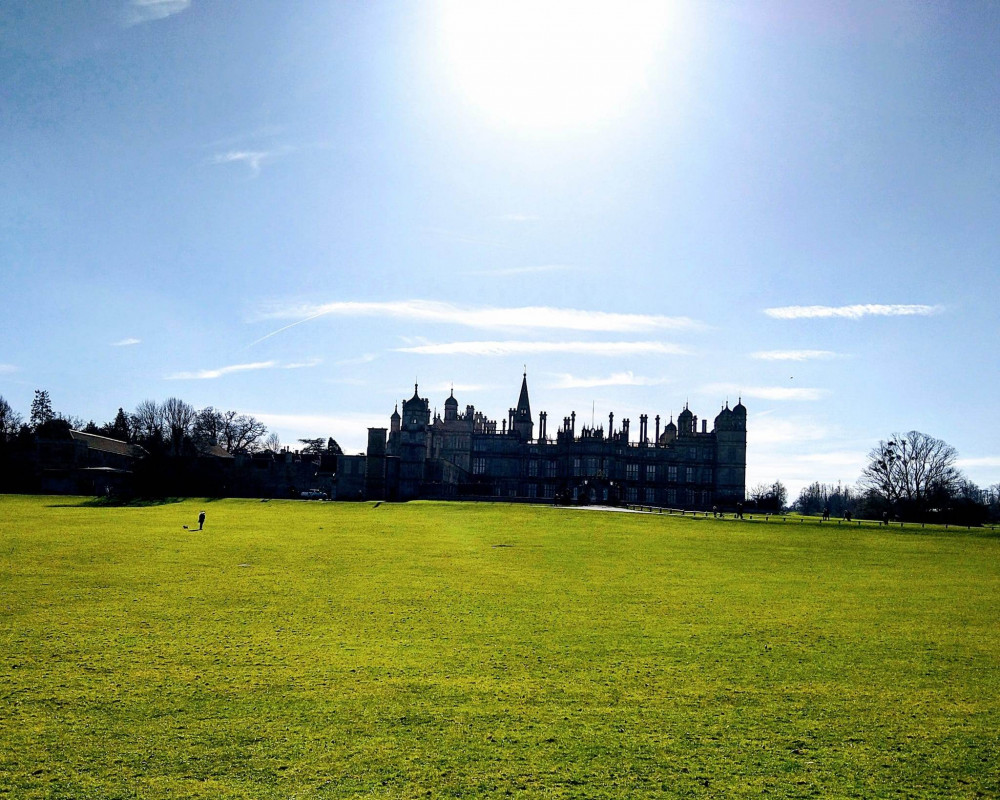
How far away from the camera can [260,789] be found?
22.6 feet

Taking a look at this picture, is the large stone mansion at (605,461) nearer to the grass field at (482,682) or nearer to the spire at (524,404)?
the spire at (524,404)

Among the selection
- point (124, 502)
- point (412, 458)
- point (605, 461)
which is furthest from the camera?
point (605, 461)

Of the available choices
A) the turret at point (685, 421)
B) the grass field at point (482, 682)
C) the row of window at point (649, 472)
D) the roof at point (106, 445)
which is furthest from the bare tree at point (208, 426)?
the grass field at point (482, 682)

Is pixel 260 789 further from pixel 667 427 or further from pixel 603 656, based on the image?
pixel 667 427

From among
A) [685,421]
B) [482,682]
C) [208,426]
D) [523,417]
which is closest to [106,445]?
A: [208,426]

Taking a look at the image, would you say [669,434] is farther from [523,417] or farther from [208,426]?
[208,426]

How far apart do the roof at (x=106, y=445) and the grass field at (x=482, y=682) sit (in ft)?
236

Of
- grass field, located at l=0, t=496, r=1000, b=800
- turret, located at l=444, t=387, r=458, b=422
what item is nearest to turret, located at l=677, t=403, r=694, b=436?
turret, located at l=444, t=387, r=458, b=422

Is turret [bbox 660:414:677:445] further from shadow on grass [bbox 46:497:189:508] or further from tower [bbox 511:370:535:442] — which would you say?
shadow on grass [bbox 46:497:189:508]

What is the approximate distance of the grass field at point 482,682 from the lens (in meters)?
7.30

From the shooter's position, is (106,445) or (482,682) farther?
(106,445)

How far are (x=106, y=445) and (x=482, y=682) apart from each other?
311 feet

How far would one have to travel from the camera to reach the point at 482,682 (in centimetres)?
1005

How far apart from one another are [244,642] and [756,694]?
23.6 ft
